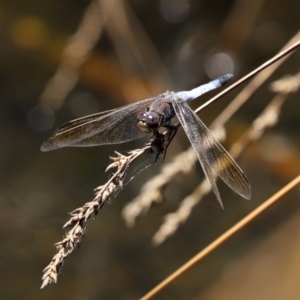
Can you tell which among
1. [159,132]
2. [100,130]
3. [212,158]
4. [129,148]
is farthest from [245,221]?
[129,148]

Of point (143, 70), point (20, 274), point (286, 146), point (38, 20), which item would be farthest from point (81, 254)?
point (38, 20)

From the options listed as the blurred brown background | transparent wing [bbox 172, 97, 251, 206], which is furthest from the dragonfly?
the blurred brown background

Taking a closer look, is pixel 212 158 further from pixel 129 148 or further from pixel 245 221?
pixel 129 148

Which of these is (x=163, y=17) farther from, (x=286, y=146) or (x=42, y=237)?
(x=42, y=237)

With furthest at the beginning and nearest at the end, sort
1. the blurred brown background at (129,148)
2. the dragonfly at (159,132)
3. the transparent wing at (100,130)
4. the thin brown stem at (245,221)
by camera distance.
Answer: the blurred brown background at (129,148), the transparent wing at (100,130), the dragonfly at (159,132), the thin brown stem at (245,221)

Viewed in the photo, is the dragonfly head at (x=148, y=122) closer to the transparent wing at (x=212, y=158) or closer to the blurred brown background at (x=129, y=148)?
the transparent wing at (x=212, y=158)

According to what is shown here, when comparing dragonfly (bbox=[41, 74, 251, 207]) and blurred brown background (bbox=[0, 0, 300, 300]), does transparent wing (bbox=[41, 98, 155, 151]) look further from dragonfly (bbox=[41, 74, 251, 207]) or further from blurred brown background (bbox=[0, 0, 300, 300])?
blurred brown background (bbox=[0, 0, 300, 300])

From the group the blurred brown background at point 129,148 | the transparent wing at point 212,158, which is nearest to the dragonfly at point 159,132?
the transparent wing at point 212,158
